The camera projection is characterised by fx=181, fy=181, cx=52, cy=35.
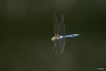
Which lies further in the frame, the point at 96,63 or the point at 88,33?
the point at 88,33

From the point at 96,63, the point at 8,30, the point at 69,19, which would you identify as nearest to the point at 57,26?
the point at 69,19

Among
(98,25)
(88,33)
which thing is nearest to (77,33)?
(88,33)

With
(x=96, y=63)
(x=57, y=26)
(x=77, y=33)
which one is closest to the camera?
(x=57, y=26)

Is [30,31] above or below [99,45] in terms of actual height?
above

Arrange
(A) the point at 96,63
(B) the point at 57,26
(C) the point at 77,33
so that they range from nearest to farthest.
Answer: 1. (B) the point at 57,26
2. (A) the point at 96,63
3. (C) the point at 77,33

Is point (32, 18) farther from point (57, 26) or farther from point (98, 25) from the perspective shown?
point (98, 25)

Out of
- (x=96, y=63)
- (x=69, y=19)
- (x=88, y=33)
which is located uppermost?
(x=69, y=19)

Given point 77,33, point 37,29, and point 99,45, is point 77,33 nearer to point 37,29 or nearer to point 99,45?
point 99,45
